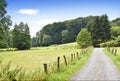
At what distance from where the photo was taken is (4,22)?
6112 cm

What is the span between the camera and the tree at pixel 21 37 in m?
109

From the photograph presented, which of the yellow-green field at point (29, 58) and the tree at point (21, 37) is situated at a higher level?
the tree at point (21, 37)

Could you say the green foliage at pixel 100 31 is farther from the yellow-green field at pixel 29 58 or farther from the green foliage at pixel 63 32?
the yellow-green field at pixel 29 58

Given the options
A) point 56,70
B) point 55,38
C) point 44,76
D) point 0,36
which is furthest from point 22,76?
point 55,38

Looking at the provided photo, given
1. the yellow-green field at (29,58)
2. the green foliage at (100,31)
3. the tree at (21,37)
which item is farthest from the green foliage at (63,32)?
the yellow-green field at (29,58)

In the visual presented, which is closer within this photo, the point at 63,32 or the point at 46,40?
the point at 63,32

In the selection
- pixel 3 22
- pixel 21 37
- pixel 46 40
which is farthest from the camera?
pixel 46 40

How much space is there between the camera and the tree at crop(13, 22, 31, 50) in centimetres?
10919

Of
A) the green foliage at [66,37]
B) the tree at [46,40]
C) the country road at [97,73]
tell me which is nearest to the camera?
the country road at [97,73]

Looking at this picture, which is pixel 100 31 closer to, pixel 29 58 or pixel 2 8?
pixel 2 8

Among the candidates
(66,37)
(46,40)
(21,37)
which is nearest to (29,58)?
(21,37)

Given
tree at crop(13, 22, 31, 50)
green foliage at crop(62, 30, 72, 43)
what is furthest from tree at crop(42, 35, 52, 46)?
tree at crop(13, 22, 31, 50)

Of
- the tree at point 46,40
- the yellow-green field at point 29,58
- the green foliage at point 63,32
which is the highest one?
the green foliage at point 63,32

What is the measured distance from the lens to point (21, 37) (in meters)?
111
